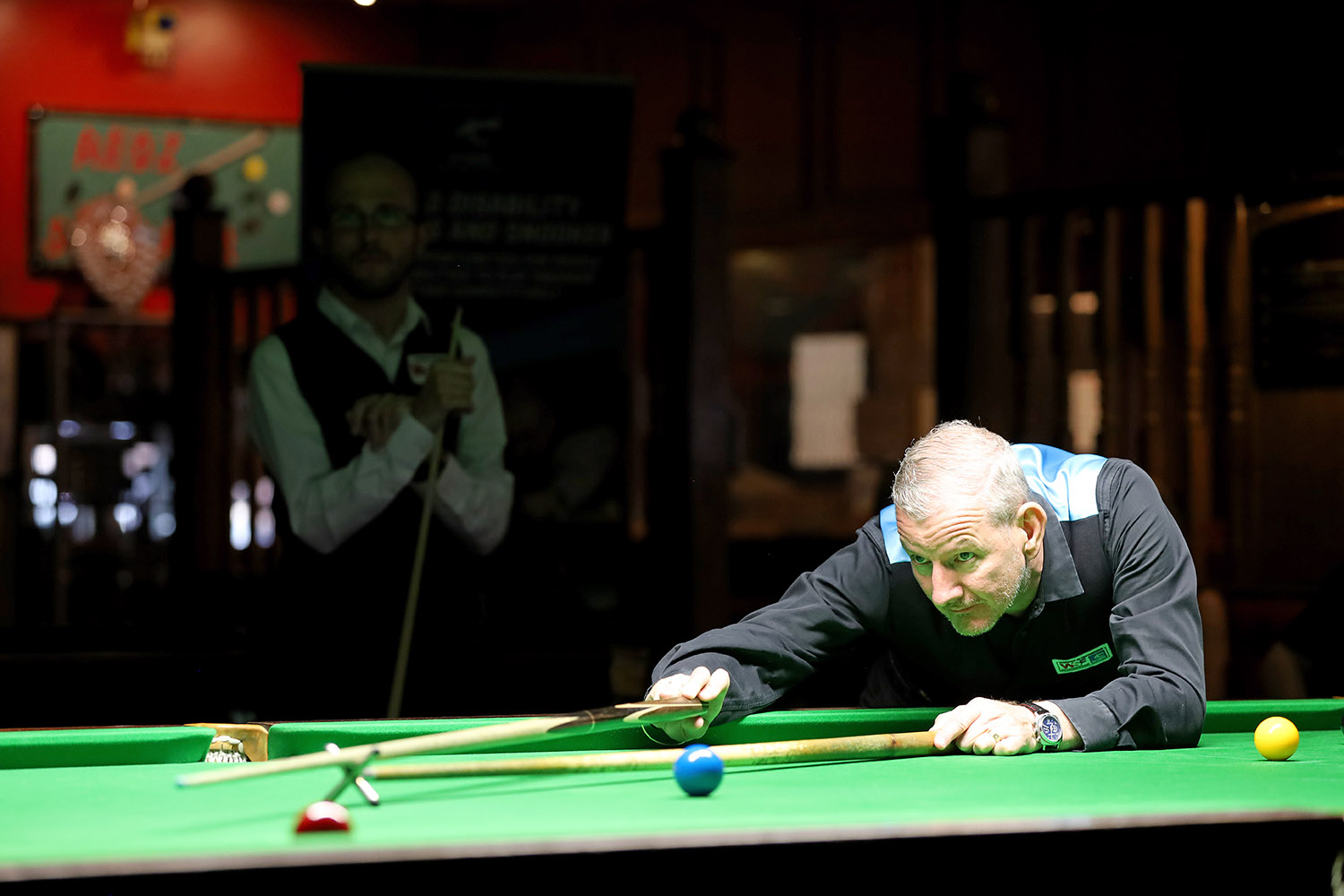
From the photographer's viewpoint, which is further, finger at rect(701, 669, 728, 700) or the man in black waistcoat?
the man in black waistcoat

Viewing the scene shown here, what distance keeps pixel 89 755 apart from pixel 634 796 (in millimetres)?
741

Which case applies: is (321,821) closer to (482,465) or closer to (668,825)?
(668,825)

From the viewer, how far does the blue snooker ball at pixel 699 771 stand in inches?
65.8

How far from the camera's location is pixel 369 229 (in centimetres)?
429

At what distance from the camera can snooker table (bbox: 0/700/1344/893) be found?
1.32 m

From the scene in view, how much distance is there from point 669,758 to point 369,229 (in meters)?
2.75

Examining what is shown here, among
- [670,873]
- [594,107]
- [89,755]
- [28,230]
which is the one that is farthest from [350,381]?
[28,230]

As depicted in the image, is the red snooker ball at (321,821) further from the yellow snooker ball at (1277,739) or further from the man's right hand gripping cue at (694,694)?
the yellow snooker ball at (1277,739)

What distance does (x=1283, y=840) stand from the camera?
1.51 metres

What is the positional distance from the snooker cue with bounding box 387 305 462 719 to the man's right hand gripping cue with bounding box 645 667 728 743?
1.94 metres

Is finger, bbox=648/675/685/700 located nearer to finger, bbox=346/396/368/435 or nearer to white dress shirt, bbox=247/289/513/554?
white dress shirt, bbox=247/289/513/554

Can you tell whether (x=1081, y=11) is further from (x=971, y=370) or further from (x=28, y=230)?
(x=28, y=230)

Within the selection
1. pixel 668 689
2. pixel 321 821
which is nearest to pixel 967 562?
pixel 668 689

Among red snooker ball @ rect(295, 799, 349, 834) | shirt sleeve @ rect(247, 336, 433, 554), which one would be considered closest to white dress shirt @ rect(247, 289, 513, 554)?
shirt sleeve @ rect(247, 336, 433, 554)
